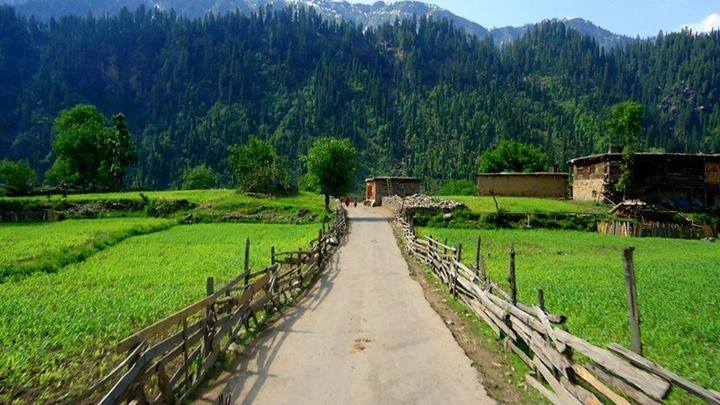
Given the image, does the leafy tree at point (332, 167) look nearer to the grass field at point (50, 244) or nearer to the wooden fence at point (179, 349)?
the grass field at point (50, 244)

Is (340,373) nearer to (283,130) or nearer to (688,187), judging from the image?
(688,187)

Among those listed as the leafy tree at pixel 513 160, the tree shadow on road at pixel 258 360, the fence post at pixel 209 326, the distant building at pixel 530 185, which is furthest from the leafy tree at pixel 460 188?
the fence post at pixel 209 326

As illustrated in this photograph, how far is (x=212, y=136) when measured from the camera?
19338cm

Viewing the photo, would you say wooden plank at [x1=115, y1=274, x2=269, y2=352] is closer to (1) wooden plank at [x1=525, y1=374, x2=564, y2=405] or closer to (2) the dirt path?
(2) the dirt path

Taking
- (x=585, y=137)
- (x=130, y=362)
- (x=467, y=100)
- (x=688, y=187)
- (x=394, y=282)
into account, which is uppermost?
(x=467, y=100)

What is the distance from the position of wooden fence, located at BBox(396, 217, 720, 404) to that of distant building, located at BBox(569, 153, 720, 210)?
48.1 meters

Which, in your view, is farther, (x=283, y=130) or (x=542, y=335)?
(x=283, y=130)

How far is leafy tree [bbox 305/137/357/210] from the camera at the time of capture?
51.5 metres

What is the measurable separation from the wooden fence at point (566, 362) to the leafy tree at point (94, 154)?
7489cm

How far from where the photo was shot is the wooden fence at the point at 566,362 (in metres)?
6.10

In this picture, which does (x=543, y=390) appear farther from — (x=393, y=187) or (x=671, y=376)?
(x=393, y=187)

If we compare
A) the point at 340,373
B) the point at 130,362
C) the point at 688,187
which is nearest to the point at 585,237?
the point at 688,187

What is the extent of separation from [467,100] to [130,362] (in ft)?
670

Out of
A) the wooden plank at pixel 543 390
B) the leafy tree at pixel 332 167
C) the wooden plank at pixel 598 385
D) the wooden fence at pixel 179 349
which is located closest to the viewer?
the wooden plank at pixel 598 385
